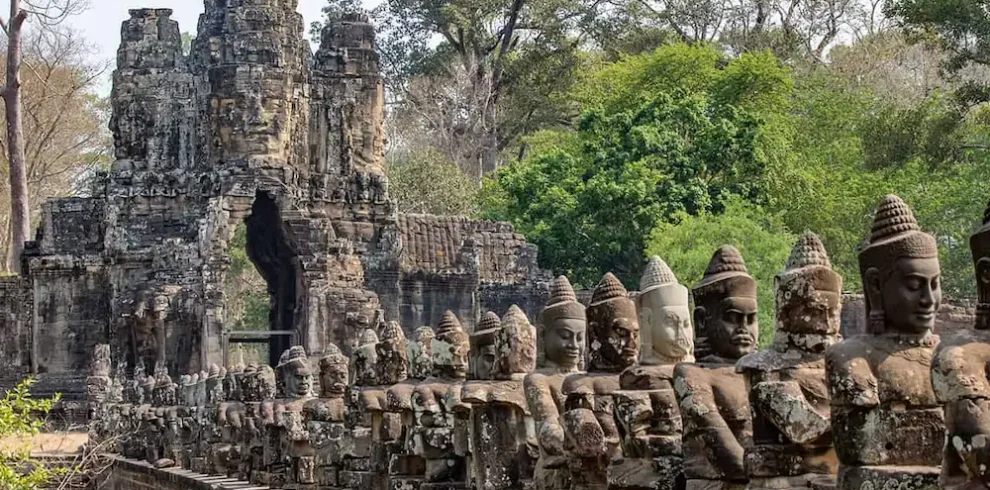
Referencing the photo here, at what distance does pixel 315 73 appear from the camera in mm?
34750

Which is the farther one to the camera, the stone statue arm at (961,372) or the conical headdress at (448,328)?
the conical headdress at (448,328)

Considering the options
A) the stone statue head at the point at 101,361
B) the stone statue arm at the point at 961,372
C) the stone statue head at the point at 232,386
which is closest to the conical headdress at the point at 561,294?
the stone statue arm at the point at 961,372

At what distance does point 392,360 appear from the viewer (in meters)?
12.8

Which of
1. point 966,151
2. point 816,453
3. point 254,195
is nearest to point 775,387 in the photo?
point 816,453

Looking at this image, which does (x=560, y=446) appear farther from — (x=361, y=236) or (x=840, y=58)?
(x=840, y=58)

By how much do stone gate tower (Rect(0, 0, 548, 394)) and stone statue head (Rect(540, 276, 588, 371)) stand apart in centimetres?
2271

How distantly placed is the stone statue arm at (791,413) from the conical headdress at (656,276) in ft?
6.64

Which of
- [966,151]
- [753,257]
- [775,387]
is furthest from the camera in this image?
[966,151]

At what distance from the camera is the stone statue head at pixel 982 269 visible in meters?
5.68

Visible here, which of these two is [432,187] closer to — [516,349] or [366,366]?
[366,366]

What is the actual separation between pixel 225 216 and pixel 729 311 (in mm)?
25612

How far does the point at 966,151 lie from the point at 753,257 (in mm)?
5360

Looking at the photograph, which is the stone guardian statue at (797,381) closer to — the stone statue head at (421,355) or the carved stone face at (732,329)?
the carved stone face at (732,329)

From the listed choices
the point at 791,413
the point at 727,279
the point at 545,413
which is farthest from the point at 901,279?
the point at 545,413
